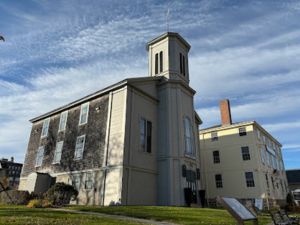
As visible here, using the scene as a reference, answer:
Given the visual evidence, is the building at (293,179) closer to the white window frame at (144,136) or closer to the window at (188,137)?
the window at (188,137)

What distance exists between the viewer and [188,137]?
23250 millimetres

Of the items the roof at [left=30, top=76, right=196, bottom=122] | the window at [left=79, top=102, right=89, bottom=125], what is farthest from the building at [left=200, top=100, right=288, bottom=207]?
the window at [left=79, top=102, right=89, bottom=125]

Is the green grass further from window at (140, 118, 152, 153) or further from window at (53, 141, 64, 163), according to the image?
window at (53, 141, 64, 163)

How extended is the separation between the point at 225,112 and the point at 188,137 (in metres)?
14.2

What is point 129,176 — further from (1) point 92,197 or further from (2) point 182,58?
(2) point 182,58

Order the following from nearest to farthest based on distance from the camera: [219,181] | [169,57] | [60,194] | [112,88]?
[60,194] < [112,88] < [169,57] < [219,181]

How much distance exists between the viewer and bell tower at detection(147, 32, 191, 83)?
24547 mm

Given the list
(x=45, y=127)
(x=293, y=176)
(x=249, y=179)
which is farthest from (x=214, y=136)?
(x=293, y=176)

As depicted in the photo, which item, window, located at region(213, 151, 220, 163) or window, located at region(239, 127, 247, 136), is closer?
window, located at region(239, 127, 247, 136)

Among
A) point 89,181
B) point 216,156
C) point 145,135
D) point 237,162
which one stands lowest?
point 89,181

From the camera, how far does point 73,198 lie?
19953 millimetres

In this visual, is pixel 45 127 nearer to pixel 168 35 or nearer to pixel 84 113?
pixel 84 113

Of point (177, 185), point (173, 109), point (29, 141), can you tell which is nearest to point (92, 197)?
point (177, 185)

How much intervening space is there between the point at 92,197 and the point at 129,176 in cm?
330
